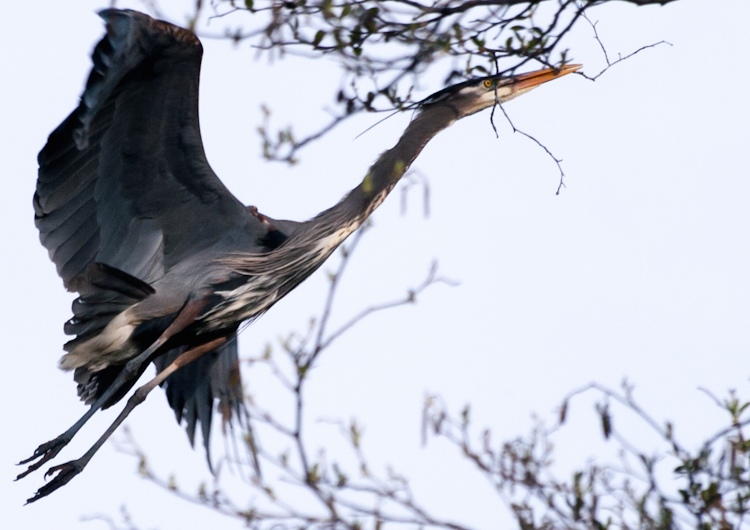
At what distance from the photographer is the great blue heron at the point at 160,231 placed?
383 cm

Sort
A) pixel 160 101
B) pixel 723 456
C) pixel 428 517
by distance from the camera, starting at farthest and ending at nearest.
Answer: pixel 160 101 < pixel 428 517 < pixel 723 456

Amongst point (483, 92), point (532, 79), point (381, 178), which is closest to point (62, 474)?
point (381, 178)

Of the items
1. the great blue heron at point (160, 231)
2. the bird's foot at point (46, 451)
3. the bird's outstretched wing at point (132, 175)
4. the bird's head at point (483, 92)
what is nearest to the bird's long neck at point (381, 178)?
the great blue heron at point (160, 231)

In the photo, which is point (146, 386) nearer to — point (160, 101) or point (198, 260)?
point (198, 260)

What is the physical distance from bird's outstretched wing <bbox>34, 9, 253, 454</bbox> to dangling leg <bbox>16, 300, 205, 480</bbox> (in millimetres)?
219

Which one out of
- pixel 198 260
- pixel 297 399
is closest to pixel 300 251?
pixel 198 260

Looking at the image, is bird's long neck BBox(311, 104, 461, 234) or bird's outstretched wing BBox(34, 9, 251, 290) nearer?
bird's outstretched wing BBox(34, 9, 251, 290)

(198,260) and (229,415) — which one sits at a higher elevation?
(198,260)

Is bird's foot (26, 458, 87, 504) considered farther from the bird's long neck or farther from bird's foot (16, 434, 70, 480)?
the bird's long neck

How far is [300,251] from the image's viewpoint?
169 inches

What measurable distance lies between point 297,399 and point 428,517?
59 centimetres

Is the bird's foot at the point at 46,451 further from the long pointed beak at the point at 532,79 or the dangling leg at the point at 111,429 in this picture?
the long pointed beak at the point at 532,79

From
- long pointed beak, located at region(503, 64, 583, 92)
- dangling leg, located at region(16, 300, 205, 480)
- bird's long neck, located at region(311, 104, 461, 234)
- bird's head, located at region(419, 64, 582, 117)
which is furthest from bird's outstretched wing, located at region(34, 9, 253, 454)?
long pointed beak, located at region(503, 64, 583, 92)

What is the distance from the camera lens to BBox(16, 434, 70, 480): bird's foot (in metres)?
3.70
